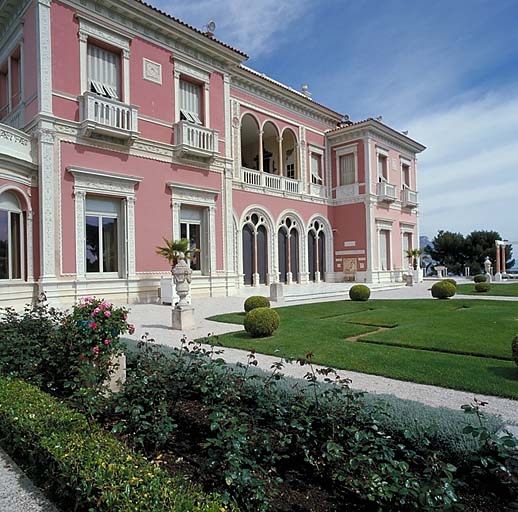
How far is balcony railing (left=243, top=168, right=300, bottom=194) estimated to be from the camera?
20.0 metres

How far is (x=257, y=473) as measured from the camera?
2.58m

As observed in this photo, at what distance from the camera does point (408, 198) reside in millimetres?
27203

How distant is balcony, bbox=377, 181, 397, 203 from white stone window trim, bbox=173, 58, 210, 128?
12173mm

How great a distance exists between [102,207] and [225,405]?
461 inches

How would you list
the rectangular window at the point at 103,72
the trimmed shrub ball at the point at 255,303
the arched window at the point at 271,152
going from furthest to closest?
the arched window at the point at 271,152 → the rectangular window at the point at 103,72 → the trimmed shrub ball at the point at 255,303

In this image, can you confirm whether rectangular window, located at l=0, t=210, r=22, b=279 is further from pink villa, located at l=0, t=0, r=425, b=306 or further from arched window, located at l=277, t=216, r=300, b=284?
arched window, located at l=277, t=216, r=300, b=284

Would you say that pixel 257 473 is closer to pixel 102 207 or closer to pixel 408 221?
pixel 102 207

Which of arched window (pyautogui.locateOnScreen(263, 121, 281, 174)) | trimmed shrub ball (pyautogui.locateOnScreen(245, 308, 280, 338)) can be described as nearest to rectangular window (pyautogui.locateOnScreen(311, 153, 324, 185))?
arched window (pyautogui.locateOnScreen(263, 121, 281, 174))

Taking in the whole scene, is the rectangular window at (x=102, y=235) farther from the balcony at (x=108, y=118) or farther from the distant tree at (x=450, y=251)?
the distant tree at (x=450, y=251)

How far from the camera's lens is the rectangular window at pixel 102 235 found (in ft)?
43.2

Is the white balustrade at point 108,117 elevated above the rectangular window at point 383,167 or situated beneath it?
situated beneath

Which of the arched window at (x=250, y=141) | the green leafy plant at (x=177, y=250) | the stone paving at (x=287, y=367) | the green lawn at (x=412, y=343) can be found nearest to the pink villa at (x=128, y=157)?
the arched window at (x=250, y=141)

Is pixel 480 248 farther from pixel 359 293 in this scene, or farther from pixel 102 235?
pixel 102 235

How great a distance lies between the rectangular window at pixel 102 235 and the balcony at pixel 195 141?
3294mm
